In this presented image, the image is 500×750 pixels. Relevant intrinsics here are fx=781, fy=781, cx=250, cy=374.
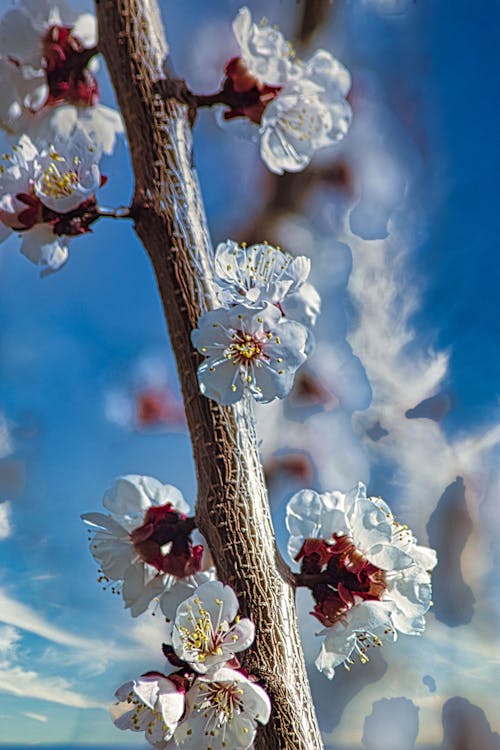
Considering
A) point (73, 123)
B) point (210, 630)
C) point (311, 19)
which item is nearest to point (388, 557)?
point (210, 630)

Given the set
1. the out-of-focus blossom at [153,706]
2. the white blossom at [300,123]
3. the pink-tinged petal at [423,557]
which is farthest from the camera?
the white blossom at [300,123]

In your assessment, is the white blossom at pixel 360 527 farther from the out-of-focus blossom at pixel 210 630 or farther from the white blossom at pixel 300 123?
the white blossom at pixel 300 123

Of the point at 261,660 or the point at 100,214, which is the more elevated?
the point at 100,214

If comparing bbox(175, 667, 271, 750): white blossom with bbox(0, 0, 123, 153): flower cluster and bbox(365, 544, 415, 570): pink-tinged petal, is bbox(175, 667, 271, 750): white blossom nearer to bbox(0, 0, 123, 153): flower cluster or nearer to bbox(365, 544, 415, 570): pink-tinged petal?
bbox(365, 544, 415, 570): pink-tinged petal

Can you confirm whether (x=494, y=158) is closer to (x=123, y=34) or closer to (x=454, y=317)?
(x=454, y=317)

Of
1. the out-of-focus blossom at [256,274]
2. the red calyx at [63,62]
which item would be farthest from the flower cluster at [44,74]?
the out-of-focus blossom at [256,274]

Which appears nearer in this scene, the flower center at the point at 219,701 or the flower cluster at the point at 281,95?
the flower center at the point at 219,701

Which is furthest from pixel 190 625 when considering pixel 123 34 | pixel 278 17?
pixel 278 17
